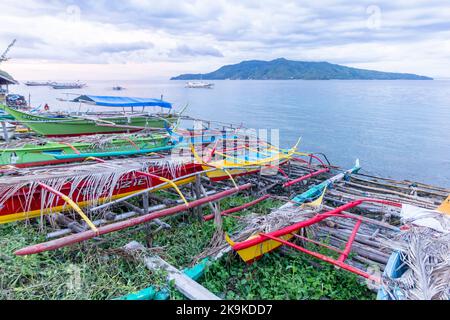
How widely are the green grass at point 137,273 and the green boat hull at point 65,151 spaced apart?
154 inches

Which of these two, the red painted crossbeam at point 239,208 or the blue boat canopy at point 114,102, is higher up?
the blue boat canopy at point 114,102

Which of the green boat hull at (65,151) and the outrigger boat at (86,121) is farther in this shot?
the outrigger boat at (86,121)

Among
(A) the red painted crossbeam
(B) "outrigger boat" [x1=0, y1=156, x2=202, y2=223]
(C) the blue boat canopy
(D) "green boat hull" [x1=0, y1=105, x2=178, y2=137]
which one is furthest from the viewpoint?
(C) the blue boat canopy

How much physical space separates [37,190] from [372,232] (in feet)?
22.8

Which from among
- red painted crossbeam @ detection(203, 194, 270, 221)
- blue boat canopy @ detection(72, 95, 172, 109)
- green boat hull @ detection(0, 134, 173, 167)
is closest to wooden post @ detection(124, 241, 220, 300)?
red painted crossbeam @ detection(203, 194, 270, 221)

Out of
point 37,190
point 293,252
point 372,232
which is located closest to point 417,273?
point 293,252

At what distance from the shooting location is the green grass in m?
4.00

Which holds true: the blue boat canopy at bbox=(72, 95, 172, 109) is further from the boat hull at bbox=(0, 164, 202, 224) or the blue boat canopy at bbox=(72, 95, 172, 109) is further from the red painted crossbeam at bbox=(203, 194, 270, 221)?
the red painted crossbeam at bbox=(203, 194, 270, 221)

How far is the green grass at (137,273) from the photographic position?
3998 millimetres

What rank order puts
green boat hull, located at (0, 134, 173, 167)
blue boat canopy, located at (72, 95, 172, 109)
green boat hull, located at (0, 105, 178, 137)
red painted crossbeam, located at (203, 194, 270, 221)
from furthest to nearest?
1. blue boat canopy, located at (72, 95, 172, 109)
2. green boat hull, located at (0, 105, 178, 137)
3. green boat hull, located at (0, 134, 173, 167)
4. red painted crossbeam, located at (203, 194, 270, 221)

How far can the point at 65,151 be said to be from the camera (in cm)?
963

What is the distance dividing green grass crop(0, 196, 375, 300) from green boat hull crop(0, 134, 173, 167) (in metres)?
3.90

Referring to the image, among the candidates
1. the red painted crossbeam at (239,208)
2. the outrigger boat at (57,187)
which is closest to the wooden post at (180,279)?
the outrigger boat at (57,187)

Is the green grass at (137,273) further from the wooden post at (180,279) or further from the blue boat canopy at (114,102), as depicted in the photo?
the blue boat canopy at (114,102)
